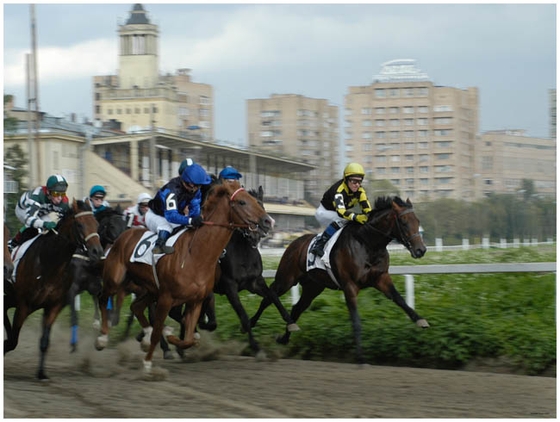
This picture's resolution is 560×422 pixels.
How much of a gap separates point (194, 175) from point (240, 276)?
4.63 feet

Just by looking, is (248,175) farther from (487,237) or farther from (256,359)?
(256,359)

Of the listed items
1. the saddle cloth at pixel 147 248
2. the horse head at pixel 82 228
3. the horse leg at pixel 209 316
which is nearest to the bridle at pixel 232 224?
the saddle cloth at pixel 147 248

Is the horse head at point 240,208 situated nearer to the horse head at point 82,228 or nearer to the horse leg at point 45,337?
the horse head at point 82,228

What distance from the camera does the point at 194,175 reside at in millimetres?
8219

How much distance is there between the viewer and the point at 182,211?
332 inches

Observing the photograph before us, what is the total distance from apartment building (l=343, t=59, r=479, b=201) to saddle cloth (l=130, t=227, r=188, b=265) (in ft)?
102

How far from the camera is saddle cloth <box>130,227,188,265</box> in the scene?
8.12 meters

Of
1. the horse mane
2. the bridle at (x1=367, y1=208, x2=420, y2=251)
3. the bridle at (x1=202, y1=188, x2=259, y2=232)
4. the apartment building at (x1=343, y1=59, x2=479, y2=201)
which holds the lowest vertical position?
the bridle at (x1=367, y1=208, x2=420, y2=251)

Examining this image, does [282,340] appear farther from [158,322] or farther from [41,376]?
[41,376]

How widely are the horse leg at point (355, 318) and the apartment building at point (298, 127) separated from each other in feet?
101

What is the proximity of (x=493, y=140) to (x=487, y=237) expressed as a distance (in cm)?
1102

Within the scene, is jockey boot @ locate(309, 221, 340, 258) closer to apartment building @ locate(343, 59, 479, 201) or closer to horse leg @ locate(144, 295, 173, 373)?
horse leg @ locate(144, 295, 173, 373)

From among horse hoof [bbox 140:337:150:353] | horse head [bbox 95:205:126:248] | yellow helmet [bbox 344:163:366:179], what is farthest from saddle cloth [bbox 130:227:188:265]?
yellow helmet [bbox 344:163:366:179]

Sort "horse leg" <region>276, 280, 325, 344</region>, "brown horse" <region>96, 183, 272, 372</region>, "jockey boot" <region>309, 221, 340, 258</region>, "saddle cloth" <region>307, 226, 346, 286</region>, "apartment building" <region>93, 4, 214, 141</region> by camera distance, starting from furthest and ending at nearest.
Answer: "apartment building" <region>93, 4, 214, 141</region> < "horse leg" <region>276, 280, 325, 344</region> < "jockey boot" <region>309, 221, 340, 258</region> < "saddle cloth" <region>307, 226, 346, 286</region> < "brown horse" <region>96, 183, 272, 372</region>
